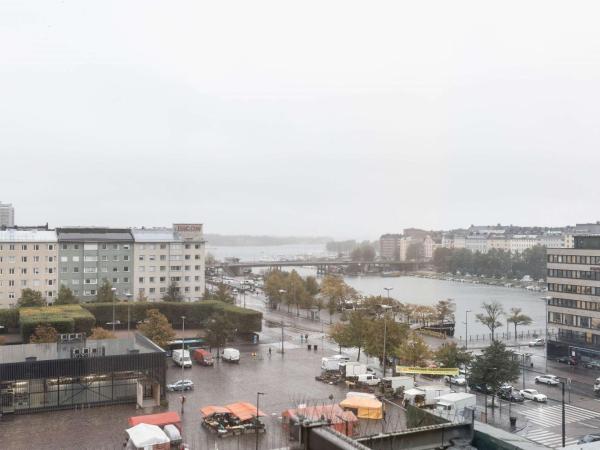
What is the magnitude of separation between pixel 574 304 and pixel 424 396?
12.6 meters

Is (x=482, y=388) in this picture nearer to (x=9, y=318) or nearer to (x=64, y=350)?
(x=64, y=350)

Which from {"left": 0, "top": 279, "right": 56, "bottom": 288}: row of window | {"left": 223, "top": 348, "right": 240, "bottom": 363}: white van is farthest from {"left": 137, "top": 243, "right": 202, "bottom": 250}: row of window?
{"left": 223, "top": 348, "right": 240, "bottom": 363}: white van

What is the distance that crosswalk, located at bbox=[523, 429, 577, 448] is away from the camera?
14.7 m

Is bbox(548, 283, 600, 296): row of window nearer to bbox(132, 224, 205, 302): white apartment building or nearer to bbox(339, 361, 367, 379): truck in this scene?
bbox(339, 361, 367, 379): truck

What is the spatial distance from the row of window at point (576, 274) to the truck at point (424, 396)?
1196 centimetres

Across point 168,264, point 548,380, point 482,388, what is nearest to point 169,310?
point 168,264

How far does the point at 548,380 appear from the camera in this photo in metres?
21.6

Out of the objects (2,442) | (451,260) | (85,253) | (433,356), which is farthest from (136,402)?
(451,260)

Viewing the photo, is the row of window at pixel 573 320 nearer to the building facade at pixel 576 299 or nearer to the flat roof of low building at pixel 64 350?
the building facade at pixel 576 299

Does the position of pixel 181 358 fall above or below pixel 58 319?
below

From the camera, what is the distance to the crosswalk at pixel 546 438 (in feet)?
48.1

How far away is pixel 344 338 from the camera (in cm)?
2502

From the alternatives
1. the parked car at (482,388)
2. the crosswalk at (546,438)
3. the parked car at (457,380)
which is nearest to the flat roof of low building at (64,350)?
the parked car at (482,388)

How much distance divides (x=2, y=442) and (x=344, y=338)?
14076mm
